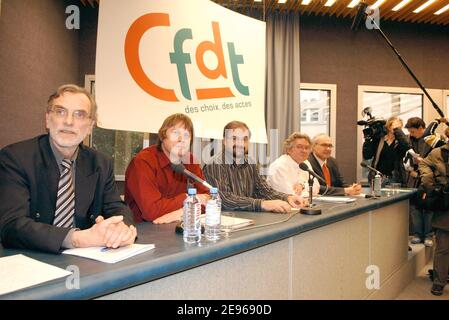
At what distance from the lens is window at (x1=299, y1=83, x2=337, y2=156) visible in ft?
16.7

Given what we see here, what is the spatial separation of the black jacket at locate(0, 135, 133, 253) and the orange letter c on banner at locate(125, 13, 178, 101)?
3.25 feet

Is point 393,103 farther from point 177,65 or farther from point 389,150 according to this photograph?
point 177,65

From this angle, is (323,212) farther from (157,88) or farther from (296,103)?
(296,103)

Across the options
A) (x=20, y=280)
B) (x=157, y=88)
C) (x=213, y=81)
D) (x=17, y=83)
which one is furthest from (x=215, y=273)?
(x=17, y=83)

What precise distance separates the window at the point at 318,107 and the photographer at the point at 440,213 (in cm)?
209

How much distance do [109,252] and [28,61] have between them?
9.99 feet

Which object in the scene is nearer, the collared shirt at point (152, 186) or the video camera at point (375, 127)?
the collared shirt at point (152, 186)

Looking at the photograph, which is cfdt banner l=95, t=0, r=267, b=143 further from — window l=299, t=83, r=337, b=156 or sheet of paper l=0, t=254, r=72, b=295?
window l=299, t=83, r=337, b=156

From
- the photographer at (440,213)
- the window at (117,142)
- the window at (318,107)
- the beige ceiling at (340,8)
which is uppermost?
the beige ceiling at (340,8)

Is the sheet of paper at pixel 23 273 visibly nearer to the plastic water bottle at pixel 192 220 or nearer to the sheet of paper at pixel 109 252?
the sheet of paper at pixel 109 252

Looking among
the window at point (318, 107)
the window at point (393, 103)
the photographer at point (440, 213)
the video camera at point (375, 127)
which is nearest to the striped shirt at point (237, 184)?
the photographer at point (440, 213)

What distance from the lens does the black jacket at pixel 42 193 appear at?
42.2 inches

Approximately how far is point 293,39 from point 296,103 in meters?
0.91

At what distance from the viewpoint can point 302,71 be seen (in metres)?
5.04
